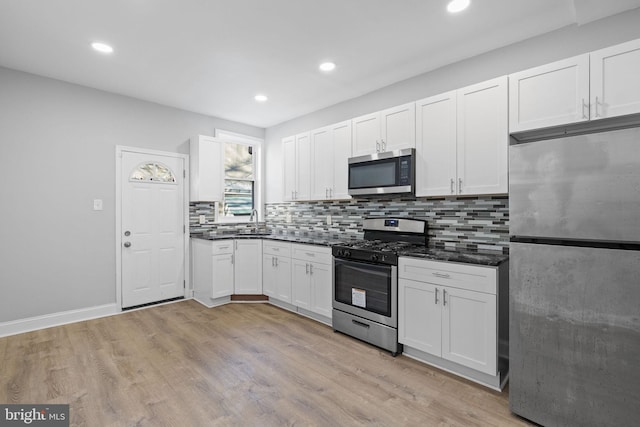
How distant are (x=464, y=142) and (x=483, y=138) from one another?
15 cm

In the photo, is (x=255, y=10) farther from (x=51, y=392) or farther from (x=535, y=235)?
(x=51, y=392)

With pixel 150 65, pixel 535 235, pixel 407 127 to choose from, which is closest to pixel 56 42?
pixel 150 65

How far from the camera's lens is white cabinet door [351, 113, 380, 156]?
3275 mm

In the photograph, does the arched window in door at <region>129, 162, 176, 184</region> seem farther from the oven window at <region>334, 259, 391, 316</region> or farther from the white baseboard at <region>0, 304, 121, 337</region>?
the oven window at <region>334, 259, 391, 316</region>

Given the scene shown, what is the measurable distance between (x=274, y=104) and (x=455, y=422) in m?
3.99

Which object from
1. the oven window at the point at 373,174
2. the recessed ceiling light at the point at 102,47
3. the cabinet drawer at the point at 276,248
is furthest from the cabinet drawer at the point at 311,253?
the recessed ceiling light at the point at 102,47

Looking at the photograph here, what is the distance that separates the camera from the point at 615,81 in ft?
6.39

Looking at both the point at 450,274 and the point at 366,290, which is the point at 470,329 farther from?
the point at 366,290

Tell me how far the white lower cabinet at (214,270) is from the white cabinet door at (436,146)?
2673mm

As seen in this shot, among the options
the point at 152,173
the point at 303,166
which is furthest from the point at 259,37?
the point at 152,173

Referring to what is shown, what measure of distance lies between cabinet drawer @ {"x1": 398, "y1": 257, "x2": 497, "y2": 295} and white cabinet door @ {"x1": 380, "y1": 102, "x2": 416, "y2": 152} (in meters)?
1.19

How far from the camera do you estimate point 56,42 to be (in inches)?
105

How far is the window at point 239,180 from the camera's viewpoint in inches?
189

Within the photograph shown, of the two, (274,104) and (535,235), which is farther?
(274,104)
